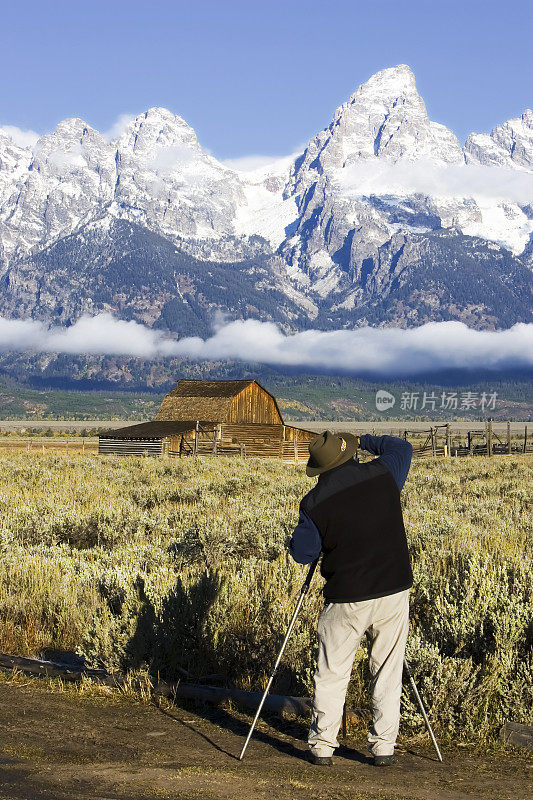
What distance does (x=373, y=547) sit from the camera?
5027 millimetres

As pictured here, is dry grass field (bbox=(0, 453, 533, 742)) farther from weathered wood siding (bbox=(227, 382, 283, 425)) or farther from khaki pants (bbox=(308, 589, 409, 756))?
weathered wood siding (bbox=(227, 382, 283, 425))

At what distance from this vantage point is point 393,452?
535cm

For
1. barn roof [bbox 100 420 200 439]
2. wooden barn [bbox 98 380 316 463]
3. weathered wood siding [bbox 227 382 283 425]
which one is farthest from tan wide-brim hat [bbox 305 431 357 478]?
weathered wood siding [bbox 227 382 283 425]

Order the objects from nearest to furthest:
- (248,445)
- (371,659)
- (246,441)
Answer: (371,659), (248,445), (246,441)

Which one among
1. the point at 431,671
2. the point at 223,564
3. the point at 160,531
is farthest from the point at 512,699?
the point at 160,531

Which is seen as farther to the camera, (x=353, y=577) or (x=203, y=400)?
(x=203, y=400)

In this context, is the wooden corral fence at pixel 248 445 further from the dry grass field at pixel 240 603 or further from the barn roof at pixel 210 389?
the dry grass field at pixel 240 603

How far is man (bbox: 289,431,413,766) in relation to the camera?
4.99 m

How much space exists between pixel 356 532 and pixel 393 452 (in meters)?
0.64

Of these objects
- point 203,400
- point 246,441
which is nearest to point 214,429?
point 246,441

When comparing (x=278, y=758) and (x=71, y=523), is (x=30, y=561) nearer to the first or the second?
(x=71, y=523)

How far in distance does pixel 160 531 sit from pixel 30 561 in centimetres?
383

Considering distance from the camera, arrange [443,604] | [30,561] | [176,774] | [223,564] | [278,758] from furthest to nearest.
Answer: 1. [223,564]
2. [30,561]
3. [443,604]
4. [278,758]
5. [176,774]

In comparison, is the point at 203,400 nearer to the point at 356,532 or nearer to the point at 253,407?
the point at 253,407
